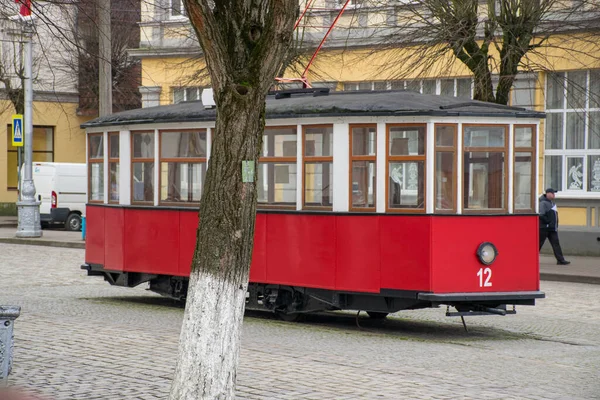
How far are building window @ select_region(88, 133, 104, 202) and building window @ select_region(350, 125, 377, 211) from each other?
191 inches

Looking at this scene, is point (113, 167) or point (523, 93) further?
point (523, 93)

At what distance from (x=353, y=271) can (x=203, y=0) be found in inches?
251

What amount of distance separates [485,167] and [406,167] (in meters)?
0.91

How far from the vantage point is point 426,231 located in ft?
42.2

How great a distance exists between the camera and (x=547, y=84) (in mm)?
27109

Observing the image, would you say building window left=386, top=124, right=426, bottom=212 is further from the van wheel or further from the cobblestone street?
the van wheel

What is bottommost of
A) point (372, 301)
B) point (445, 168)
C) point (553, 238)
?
point (372, 301)

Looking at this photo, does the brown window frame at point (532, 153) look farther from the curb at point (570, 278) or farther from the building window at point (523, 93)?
the building window at point (523, 93)

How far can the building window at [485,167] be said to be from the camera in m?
13.1

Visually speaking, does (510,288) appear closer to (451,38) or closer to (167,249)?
(167,249)

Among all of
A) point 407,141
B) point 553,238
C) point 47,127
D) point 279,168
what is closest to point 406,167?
point 407,141

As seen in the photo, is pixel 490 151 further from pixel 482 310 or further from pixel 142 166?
pixel 142 166

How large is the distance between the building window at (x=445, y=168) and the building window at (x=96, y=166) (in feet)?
19.2

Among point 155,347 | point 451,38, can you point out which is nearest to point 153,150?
point 155,347
